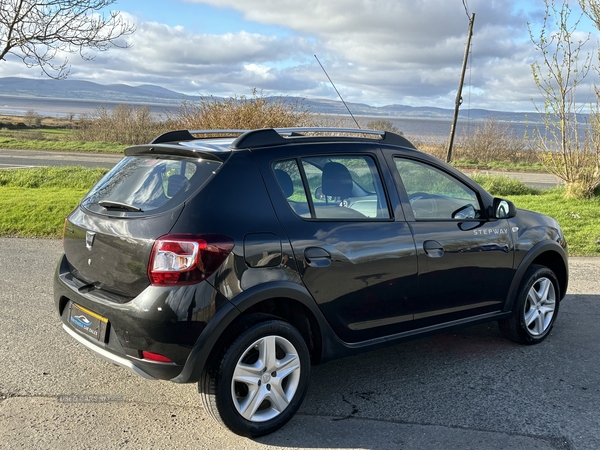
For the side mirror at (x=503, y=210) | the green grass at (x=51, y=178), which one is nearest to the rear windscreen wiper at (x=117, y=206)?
the side mirror at (x=503, y=210)

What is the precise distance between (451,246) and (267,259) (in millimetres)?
1560

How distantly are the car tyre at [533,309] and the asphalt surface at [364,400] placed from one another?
0.38 feet

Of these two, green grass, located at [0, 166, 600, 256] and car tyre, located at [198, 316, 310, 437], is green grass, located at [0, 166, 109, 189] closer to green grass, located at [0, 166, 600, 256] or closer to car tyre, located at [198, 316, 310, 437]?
green grass, located at [0, 166, 600, 256]

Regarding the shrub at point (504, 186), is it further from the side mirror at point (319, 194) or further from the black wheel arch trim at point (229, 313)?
the black wheel arch trim at point (229, 313)

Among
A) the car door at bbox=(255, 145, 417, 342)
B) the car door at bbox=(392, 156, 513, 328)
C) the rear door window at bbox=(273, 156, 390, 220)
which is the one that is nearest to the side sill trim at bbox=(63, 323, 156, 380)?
the car door at bbox=(255, 145, 417, 342)

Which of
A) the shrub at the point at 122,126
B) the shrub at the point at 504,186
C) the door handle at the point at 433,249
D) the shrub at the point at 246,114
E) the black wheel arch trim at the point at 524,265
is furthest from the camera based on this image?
the shrub at the point at 122,126

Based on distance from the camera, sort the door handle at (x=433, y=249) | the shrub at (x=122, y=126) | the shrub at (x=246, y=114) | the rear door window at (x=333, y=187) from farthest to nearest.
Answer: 1. the shrub at (x=122, y=126)
2. the shrub at (x=246, y=114)
3. the door handle at (x=433, y=249)
4. the rear door window at (x=333, y=187)

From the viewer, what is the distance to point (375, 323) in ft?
12.8

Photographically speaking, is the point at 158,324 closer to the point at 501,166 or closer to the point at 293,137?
the point at 293,137

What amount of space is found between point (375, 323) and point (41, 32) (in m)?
9.32

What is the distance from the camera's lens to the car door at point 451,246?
13.5 ft

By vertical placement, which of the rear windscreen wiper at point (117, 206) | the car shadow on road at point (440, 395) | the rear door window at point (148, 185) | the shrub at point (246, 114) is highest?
the shrub at point (246, 114)

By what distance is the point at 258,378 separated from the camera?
133 inches

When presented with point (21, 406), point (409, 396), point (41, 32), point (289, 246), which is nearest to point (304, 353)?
point (289, 246)
